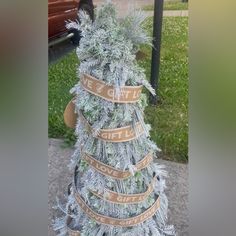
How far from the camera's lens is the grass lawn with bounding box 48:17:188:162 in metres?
1.43

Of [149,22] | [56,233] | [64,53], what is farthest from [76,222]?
[149,22]

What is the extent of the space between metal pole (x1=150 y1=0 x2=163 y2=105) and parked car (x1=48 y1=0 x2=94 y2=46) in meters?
0.24

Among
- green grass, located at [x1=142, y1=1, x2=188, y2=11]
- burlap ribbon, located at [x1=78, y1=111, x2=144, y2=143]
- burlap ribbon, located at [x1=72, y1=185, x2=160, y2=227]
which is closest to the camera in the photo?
green grass, located at [x1=142, y1=1, x2=188, y2=11]

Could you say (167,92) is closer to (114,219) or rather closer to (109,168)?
(109,168)

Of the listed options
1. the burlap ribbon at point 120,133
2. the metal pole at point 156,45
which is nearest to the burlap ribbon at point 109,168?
the burlap ribbon at point 120,133

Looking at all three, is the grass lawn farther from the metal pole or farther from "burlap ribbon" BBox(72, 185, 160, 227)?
"burlap ribbon" BBox(72, 185, 160, 227)

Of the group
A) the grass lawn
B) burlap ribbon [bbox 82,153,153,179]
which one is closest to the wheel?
the grass lawn

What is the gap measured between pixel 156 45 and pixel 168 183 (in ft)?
1.98

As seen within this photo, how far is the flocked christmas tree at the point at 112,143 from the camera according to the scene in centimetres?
138

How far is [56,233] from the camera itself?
5.80ft

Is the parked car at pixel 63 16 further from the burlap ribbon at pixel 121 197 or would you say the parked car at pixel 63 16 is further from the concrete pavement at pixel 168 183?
the burlap ribbon at pixel 121 197

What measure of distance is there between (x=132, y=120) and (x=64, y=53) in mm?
388
